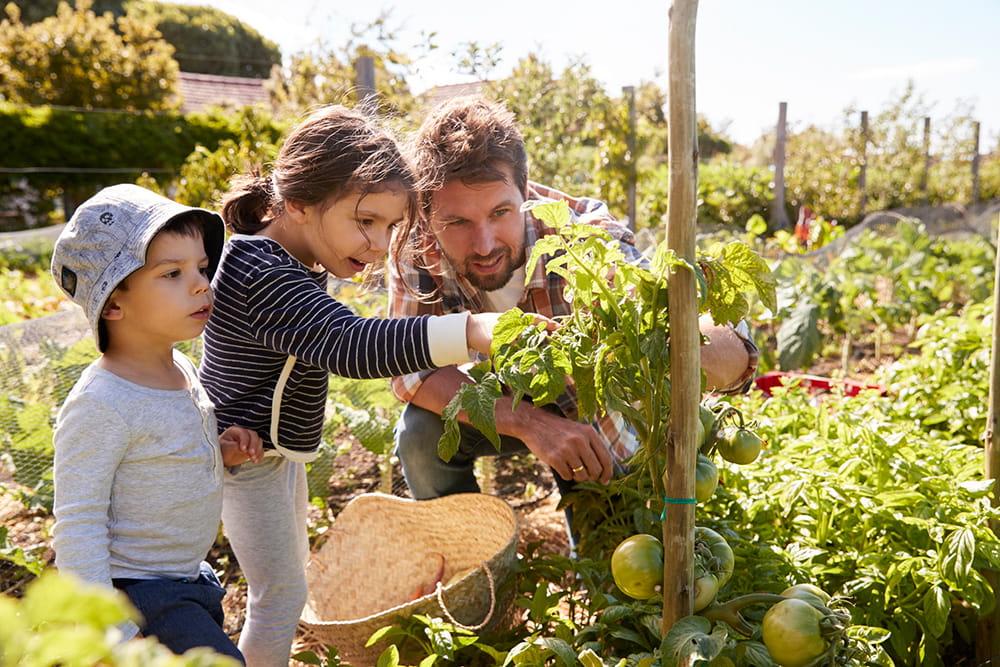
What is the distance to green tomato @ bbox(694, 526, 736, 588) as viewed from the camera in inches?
45.0

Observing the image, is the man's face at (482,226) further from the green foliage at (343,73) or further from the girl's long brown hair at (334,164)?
the green foliage at (343,73)

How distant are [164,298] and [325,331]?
0.85 feet

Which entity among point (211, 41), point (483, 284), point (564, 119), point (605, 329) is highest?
point (211, 41)

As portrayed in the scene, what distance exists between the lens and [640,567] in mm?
1104

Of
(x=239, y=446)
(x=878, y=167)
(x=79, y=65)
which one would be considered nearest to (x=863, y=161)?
(x=878, y=167)

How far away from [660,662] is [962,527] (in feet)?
2.23

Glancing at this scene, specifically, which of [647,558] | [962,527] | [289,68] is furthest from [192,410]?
[289,68]

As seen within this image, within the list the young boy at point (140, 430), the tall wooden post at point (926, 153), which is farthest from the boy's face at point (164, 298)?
the tall wooden post at point (926, 153)

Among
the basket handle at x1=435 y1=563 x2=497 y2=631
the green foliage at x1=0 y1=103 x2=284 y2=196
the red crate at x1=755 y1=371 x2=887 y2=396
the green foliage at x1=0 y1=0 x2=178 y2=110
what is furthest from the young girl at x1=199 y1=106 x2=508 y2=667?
the green foliage at x1=0 y1=0 x2=178 y2=110

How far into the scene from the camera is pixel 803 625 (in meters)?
0.98

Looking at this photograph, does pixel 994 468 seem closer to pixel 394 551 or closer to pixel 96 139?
pixel 394 551

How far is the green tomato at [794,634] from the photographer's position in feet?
3.21

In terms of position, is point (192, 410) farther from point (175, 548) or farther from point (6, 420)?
point (6, 420)

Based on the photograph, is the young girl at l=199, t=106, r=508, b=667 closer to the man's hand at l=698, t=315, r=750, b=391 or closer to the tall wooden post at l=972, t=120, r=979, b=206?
the man's hand at l=698, t=315, r=750, b=391
